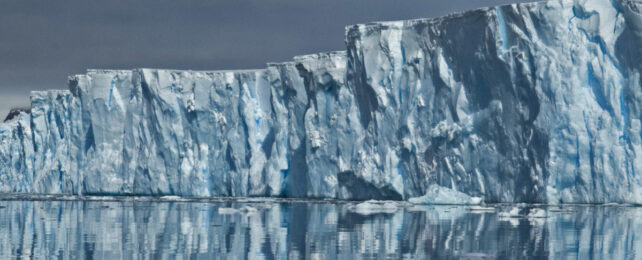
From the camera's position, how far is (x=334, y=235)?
13883mm

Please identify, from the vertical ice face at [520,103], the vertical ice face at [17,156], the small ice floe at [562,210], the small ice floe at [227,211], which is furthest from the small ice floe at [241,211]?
the vertical ice face at [17,156]

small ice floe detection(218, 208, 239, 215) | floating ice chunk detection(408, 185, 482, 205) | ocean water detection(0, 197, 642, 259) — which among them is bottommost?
ocean water detection(0, 197, 642, 259)

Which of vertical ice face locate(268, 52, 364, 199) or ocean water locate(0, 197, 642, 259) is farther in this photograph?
vertical ice face locate(268, 52, 364, 199)

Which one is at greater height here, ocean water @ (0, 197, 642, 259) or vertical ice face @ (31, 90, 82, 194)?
vertical ice face @ (31, 90, 82, 194)

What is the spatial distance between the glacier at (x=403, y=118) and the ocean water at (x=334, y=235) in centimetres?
183

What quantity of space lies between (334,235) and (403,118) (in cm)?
1288

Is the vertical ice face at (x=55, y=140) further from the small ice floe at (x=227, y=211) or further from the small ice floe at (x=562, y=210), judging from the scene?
the small ice floe at (x=562, y=210)

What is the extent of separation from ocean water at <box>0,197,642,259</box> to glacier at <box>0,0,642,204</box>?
1832 millimetres

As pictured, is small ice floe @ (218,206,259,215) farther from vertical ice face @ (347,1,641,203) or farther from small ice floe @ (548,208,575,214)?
small ice floe @ (548,208,575,214)

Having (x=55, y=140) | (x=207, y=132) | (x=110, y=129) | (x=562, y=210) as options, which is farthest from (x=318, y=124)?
(x=55, y=140)

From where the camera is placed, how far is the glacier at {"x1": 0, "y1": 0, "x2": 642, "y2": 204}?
858 inches

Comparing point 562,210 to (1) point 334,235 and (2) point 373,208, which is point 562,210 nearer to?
(2) point 373,208

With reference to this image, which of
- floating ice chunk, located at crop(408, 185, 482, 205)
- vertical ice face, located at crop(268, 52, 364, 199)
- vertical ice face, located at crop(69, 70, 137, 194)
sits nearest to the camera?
floating ice chunk, located at crop(408, 185, 482, 205)

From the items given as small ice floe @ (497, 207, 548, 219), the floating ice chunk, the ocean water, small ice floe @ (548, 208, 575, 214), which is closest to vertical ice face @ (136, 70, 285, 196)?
the floating ice chunk
